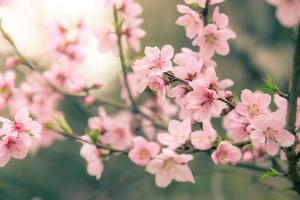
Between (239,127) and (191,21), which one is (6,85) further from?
(239,127)

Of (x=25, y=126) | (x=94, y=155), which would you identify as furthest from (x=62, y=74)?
(x=25, y=126)

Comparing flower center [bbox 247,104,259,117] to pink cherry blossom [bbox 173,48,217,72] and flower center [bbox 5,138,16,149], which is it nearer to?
pink cherry blossom [bbox 173,48,217,72]

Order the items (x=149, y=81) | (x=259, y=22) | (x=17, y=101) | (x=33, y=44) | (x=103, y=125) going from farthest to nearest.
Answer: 1. (x=259, y=22)
2. (x=33, y=44)
3. (x=17, y=101)
4. (x=103, y=125)
5. (x=149, y=81)

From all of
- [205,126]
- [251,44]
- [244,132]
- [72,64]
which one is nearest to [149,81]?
[205,126]

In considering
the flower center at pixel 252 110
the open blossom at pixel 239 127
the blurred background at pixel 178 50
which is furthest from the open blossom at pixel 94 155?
the blurred background at pixel 178 50

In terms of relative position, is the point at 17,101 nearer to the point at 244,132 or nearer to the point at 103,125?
the point at 103,125

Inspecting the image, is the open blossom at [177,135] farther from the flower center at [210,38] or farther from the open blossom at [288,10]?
the open blossom at [288,10]

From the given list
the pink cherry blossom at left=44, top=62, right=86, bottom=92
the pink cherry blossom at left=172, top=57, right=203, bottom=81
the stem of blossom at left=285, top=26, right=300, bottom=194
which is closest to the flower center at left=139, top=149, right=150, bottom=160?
the pink cherry blossom at left=172, top=57, right=203, bottom=81
